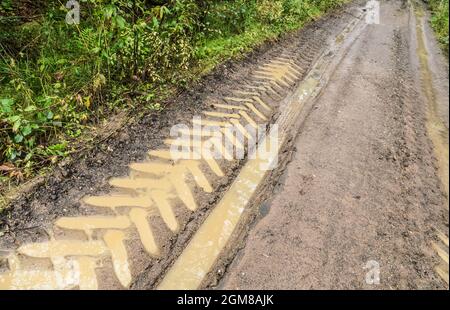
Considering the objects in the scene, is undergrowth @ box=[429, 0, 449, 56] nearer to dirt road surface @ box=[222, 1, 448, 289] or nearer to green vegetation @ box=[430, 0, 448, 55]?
green vegetation @ box=[430, 0, 448, 55]

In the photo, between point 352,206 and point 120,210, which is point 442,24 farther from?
point 120,210

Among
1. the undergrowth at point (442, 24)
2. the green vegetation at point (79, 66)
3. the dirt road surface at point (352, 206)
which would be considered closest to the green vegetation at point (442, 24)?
the undergrowth at point (442, 24)

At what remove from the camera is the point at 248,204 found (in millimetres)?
3043

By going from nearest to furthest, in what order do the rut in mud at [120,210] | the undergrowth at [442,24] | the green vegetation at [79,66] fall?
the rut in mud at [120,210] < the undergrowth at [442,24] < the green vegetation at [79,66]

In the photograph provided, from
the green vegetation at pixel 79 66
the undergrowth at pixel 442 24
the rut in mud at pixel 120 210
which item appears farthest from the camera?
the green vegetation at pixel 79 66

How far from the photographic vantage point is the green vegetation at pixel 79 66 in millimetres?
3188

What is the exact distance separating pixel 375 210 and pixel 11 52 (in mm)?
4098

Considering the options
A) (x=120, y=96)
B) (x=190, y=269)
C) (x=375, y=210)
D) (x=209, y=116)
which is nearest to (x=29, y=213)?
(x=190, y=269)

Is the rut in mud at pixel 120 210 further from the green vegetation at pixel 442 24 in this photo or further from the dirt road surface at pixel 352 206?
the green vegetation at pixel 442 24

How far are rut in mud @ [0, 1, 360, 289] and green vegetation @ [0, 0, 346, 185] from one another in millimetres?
329

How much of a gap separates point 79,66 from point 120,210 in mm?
1912

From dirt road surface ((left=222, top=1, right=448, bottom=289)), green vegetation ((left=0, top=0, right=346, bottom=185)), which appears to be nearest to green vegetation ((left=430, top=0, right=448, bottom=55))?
dirt road surface ((left=222, top=1, right=448, bottom=289))

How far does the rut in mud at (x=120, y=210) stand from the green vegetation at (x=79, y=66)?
1.08ft

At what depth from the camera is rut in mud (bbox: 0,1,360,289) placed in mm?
2389
